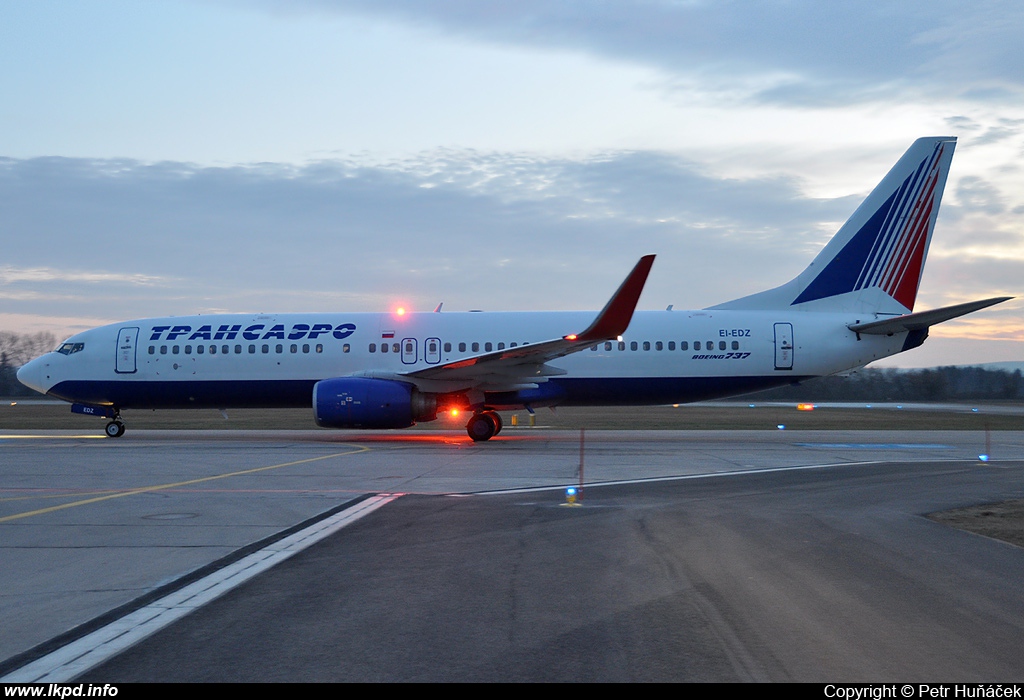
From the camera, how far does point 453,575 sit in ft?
22.6

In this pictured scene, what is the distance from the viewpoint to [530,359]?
22391 millimetres

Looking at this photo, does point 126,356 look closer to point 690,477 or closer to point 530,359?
point 530,359

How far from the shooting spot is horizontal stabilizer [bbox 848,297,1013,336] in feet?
69.5

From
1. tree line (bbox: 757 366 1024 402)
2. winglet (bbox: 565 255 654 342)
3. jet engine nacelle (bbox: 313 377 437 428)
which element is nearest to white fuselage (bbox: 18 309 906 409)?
jet engine nacelle (bbox: 313 377 437 428)

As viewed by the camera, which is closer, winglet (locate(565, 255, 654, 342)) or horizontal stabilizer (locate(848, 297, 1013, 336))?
winglet (locate(565, 255, 654, 342))

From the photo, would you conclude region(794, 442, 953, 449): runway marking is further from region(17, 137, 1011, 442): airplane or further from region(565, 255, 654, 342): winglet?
region(565, 255, 654, 342): winglet

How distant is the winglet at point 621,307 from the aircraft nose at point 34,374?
17.7m

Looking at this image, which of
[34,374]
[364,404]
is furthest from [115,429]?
[364,404]

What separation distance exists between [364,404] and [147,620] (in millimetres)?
16537

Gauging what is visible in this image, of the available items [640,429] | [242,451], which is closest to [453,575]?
[242,451]

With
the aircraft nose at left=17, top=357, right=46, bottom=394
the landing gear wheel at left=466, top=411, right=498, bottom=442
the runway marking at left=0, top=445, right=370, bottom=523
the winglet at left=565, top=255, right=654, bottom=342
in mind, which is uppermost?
the winglet at left=565, top=255, right=654, bottom=342

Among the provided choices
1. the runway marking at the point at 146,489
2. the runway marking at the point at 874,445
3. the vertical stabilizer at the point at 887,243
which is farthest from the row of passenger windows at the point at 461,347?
the vertical stabilizer at the point at 887,243

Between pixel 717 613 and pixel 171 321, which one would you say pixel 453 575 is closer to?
pixel 717 613

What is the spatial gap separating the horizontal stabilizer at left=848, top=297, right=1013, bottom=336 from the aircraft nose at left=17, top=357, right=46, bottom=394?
25.2 m
